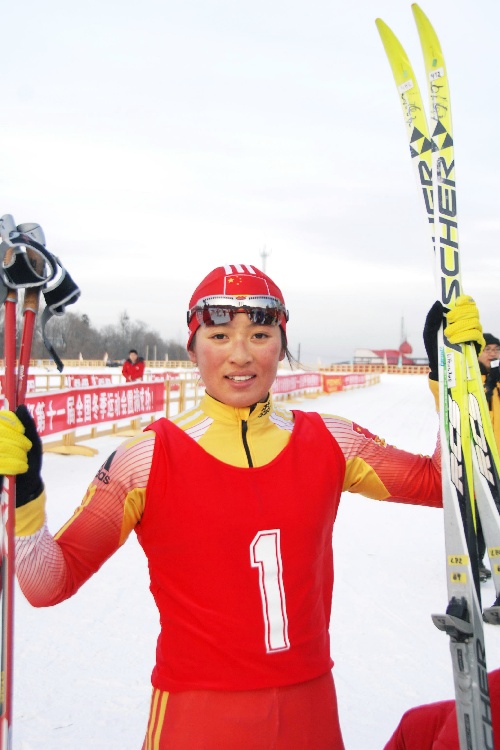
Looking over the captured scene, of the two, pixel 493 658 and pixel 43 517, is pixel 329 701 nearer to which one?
pixel 43 517

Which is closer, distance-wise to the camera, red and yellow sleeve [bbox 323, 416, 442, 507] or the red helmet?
the red helmet

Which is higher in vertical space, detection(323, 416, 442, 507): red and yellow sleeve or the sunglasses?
the sunglasses

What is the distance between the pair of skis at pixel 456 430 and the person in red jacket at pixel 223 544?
57 cm

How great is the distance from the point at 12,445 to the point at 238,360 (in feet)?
2.15

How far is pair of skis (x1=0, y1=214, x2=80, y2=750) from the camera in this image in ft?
5.83

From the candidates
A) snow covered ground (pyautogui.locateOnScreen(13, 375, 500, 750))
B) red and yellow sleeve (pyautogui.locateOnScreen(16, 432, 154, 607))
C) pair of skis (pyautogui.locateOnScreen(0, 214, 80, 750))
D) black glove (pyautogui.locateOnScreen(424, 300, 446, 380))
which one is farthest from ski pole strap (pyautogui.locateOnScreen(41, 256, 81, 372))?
snow covered ground (pyautogui.locateOnScreen(13, 375, 500, 750))

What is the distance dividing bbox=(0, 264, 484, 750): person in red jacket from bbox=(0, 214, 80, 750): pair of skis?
181 millimetres

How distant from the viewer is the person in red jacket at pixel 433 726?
2.00 meters

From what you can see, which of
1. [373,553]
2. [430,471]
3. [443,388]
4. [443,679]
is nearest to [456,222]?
[443,388]

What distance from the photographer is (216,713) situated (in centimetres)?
164

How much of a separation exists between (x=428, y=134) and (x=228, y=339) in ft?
6.15

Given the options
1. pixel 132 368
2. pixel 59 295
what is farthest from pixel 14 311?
pixel 132 368

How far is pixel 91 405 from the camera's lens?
1130 cm

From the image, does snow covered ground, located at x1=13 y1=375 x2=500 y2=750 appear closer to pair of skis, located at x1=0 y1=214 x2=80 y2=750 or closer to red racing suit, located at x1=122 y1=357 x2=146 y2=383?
pair of skis, located at x1=0 y1=214 x2=80 y2=750
